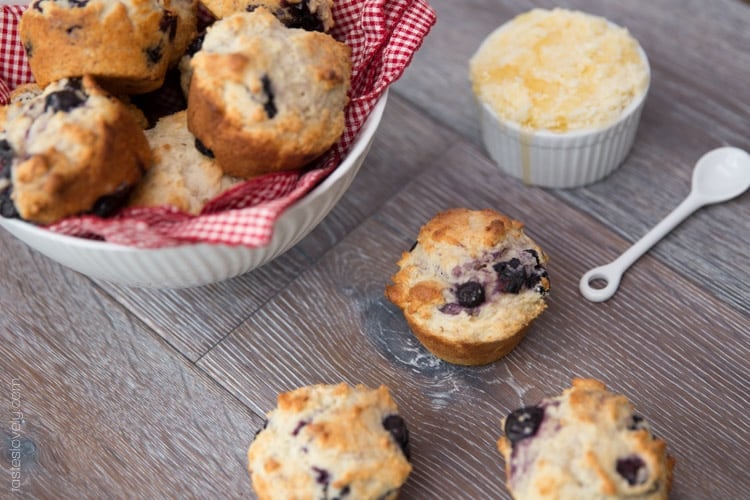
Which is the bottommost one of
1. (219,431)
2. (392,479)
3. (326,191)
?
(219,431)

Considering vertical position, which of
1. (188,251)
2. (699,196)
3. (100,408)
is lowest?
(100,408)

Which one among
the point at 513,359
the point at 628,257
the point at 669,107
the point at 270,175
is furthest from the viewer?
the point at 669,107

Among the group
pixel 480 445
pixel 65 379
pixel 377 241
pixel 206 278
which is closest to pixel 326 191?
pixel 206 278

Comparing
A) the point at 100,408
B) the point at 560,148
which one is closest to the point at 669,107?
the point at 560,148

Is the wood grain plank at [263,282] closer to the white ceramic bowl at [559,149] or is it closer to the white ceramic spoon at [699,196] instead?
the white ceramic bowl at [559,149]

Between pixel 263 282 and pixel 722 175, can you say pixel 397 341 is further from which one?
pixel 722 175

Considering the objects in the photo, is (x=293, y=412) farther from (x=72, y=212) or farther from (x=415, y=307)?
(x=72, y=212)

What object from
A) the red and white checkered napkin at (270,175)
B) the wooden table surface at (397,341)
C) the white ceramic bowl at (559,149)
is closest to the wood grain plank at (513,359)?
the wooden table surface at (397,341)
